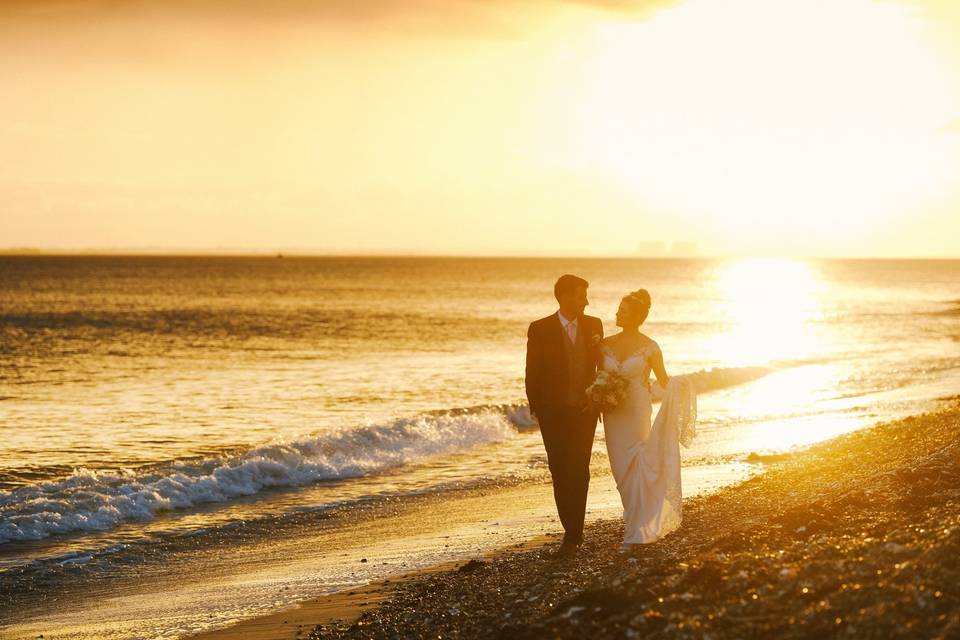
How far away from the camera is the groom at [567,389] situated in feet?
29.5

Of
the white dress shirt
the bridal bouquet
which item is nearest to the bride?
the bridal bouquet

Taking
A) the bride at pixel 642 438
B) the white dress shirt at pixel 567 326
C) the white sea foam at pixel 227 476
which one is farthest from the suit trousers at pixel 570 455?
the white sea foam at pixel 227 476

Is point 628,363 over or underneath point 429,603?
over

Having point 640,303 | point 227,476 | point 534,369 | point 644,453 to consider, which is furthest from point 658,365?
point 227,476

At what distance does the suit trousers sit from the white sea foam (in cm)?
691

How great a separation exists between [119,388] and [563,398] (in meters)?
21.9

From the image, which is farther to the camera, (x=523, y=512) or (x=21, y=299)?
(x=21, y=299)

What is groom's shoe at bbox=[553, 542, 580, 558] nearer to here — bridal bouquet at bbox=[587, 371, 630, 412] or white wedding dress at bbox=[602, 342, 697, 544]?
white wedding dress at bbox=[602, 342, 697, 544]

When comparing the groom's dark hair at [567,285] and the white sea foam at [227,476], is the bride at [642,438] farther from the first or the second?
the white sea foam at [227,476]

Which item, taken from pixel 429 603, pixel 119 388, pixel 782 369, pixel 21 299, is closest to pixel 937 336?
pixel 782 369

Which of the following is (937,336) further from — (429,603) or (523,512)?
(429,603)

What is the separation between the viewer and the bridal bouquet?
8.92m

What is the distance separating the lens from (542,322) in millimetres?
9000

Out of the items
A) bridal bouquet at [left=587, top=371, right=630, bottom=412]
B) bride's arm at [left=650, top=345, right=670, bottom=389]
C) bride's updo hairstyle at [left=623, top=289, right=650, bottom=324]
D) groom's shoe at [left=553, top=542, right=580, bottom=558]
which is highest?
bride's updo hairstyle at [left=623, top=289, right=650, bottom=324]
